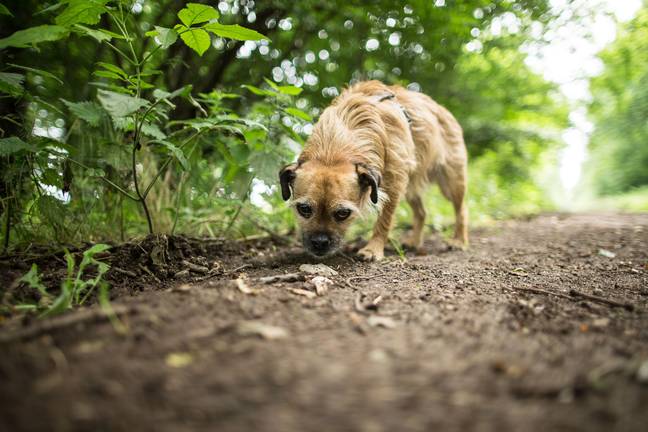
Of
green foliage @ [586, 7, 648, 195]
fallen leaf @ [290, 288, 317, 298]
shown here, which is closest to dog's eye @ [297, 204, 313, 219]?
fallen leaf @ [290, 288, 317, 298]

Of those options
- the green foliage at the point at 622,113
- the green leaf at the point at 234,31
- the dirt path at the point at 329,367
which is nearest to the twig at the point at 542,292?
the dirt path at the point at 329,367

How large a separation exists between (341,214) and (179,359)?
2393 mm

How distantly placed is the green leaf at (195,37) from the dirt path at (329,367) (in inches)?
57.7

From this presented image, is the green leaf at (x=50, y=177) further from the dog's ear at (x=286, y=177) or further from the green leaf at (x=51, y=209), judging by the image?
the dog's ear at (x=286, y=177)

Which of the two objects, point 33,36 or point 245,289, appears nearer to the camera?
point 33,36

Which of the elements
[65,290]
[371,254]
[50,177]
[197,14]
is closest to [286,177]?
[371,254]

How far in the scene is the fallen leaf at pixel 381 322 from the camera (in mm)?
1789

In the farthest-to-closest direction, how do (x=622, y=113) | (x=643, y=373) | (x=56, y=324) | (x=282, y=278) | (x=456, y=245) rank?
1. (x=622, y=113)
2. (x=456, y=245)
3. (x=282, y=278)
4. (x=56, y=324)
5. (x=643, y=373)

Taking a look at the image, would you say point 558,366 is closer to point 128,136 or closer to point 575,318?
point 575,318

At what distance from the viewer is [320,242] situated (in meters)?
3.50

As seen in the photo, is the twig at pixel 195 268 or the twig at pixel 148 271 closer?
the twig at pixel 148 271

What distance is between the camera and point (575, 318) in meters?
2.03

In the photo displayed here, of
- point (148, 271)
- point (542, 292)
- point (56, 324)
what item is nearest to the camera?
point (56, 324)

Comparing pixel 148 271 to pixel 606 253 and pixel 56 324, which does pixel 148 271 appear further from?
pixel 606 253
